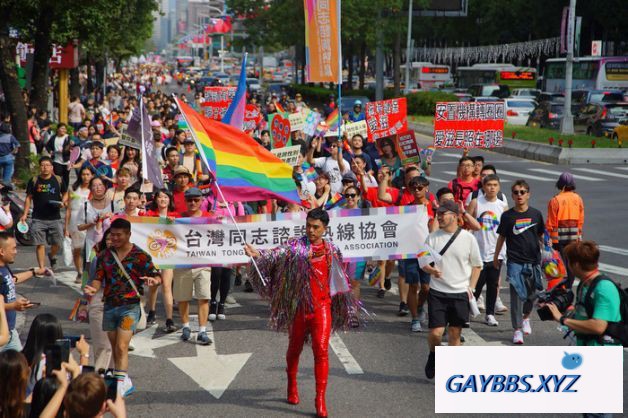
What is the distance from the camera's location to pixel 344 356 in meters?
9.76

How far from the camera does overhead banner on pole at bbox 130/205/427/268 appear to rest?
34.7 ft

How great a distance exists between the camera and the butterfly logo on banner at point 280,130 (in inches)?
702

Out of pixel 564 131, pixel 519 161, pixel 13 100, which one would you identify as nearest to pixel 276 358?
pixel 13 100

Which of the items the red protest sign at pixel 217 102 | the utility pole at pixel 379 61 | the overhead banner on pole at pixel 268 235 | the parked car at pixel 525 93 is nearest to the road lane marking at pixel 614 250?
the overhead banner on pole at pixel 268 235

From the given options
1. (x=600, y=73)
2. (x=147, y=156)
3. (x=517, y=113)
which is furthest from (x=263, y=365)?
(x=600, y=73)

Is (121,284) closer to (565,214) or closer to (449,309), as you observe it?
(449,309)

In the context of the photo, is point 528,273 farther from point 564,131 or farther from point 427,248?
point 564,131

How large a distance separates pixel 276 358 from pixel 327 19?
8972 millimetres

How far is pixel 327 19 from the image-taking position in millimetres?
17219

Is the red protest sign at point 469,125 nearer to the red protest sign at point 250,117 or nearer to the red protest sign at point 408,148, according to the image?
the red protest sign at point 408,148

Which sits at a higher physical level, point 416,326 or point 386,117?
point 386,117

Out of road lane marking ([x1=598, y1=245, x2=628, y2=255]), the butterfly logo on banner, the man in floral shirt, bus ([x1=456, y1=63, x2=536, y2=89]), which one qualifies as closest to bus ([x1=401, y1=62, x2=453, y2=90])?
bus ([x1=456, y1=63, x2=536, y2=89])

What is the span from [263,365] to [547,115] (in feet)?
116

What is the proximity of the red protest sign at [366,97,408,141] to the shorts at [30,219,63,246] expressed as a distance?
215 inches
